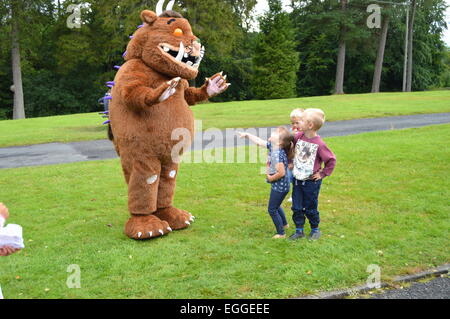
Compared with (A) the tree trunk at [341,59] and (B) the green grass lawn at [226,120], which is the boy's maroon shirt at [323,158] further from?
(A) the tree trunk at [341,59]

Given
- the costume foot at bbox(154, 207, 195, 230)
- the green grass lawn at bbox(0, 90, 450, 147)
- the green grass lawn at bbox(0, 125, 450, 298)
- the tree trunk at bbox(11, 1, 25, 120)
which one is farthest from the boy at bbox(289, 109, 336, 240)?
the tree trunk at bbox(11, 1, 25, 120)

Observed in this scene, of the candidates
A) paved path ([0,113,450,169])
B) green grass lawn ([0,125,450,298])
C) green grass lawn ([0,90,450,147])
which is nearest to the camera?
green grass lawn ([0,125,450,298])

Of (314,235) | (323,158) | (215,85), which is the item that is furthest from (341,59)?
(323,158)

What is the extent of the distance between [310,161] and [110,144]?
942 centimetres

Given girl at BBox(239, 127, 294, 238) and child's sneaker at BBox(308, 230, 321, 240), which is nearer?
girl at BBox(239, 127, 294, 238)

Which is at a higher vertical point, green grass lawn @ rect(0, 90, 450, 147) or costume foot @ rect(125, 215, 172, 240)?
green grass lawn @ rect(0, 90, 450, 147)

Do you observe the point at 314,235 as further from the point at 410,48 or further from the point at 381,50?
the point at 410,48

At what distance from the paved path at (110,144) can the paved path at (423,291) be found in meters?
8.27

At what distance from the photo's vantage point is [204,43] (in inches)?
1240

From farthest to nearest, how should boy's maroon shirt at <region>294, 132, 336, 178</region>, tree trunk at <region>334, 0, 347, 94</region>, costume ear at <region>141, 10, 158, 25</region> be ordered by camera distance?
tree trunk at <region>334, 0, 347, 94</region>
costume ear at <region>141, 10, 158, 25</region>
boy's maroon shirt at <region>294, 132, 336, 178</region>

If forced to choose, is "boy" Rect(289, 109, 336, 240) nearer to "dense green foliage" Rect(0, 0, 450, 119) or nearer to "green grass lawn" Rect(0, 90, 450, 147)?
"green grass lawn" Rect(0, 90, 450, 147)

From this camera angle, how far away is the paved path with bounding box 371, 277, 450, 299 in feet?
13.1

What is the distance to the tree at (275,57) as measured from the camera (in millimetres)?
30844

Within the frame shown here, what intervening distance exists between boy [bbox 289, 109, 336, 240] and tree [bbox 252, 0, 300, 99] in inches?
1046
